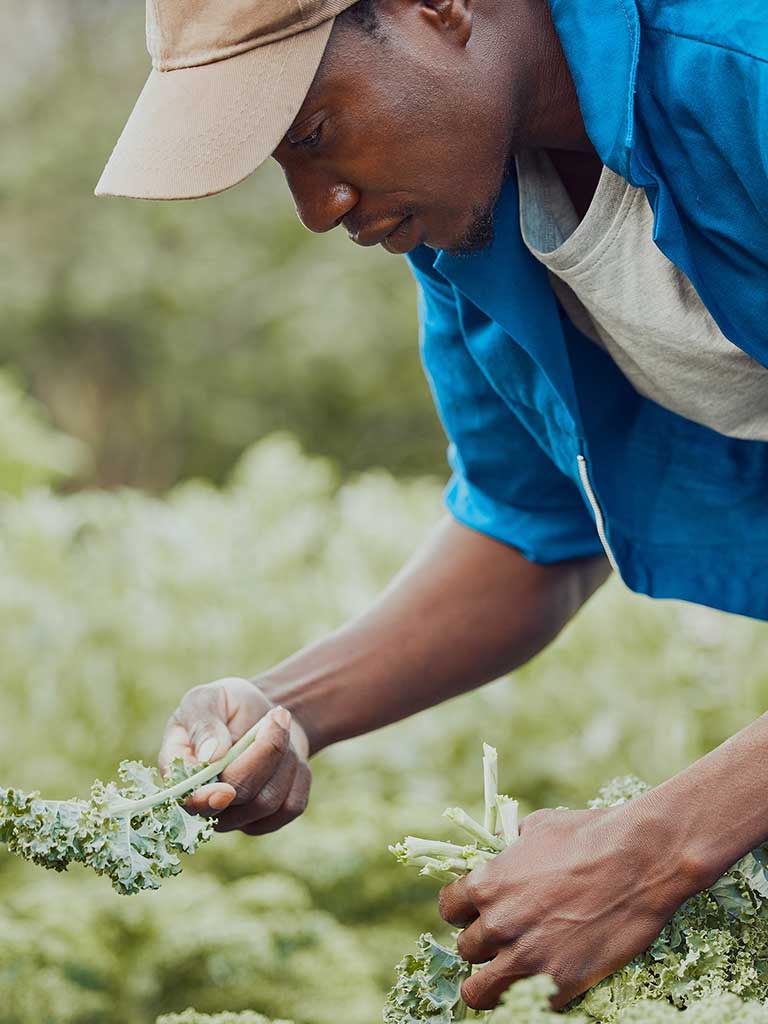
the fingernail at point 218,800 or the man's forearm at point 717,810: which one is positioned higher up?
the fingernail at point 218,800

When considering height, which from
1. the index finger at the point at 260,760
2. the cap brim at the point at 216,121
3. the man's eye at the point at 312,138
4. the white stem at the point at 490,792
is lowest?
the white stem at the point at 490,792

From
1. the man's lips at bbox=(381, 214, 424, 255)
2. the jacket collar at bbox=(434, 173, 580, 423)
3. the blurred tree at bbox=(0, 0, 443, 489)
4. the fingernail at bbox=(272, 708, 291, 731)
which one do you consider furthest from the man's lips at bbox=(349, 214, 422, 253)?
the blurred tree at bbox=(0, 0, 443, 489)

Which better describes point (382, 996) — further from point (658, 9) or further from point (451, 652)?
point (658, 9)

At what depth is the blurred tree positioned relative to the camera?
1273cm

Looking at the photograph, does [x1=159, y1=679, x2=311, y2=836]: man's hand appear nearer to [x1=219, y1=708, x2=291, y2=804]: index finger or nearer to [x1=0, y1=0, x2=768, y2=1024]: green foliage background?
[x1=219, y1=708, x2=291, y2=804]: index finger

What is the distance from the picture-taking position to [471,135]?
208 centimetres

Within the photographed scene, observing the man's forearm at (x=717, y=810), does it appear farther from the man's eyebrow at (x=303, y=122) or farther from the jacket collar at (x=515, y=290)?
the man's eyebrow at (x=303, y=122)

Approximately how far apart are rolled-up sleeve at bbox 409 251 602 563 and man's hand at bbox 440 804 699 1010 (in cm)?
95

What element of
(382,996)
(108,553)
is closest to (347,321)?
(108,553)

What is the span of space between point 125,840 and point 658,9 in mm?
1404

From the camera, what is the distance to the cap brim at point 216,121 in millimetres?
1931

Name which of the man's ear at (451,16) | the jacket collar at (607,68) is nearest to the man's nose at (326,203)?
the man's ear at (451,16)

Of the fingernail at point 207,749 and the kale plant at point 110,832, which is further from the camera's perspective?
the fingernail at point 207,749

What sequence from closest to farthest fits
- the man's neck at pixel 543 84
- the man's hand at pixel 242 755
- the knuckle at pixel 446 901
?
the knuckle at pixel 446 901
the man's neck at pixel 543 84
the man's hand at pixel 242 755
